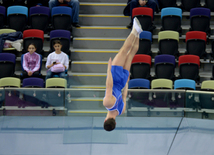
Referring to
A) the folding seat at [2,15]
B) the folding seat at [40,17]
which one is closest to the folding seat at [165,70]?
the folding seat at [40,17]

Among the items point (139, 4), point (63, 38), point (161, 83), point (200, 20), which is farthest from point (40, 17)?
point (200, 20)

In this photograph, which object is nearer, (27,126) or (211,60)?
(27,126)

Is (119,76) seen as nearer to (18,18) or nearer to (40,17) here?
(40,17)

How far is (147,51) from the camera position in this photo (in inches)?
367

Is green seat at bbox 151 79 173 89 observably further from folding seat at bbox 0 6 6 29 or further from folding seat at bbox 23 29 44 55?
folding seat at bbox 0 6 6 29

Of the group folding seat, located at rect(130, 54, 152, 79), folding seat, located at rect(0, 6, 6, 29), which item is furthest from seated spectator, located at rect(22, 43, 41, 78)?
folding seat, located at rect(130, 54, 152, 79)

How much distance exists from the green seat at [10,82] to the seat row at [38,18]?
2.28 meters

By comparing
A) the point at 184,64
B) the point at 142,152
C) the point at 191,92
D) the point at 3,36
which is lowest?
the point at 142,152

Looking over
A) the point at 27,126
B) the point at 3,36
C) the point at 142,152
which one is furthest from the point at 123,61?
the point at 3,36

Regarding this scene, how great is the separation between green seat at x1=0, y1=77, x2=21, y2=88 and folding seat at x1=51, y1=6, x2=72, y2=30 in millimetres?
2317

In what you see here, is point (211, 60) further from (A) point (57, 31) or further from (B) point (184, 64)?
(A) point (57, 31)

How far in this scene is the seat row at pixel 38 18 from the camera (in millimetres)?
9852

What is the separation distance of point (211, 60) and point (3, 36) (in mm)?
5314

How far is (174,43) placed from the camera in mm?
9219
